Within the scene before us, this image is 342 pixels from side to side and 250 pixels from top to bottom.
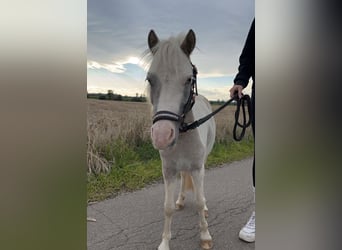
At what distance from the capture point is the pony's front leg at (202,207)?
1.06 metres

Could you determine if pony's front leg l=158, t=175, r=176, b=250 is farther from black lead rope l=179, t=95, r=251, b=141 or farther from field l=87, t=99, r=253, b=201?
black lead rope l=179, t=95, r=251, b=141

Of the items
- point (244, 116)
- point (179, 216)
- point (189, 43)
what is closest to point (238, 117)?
point (244, 116)

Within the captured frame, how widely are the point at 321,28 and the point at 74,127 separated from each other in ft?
2.57

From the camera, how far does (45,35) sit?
2.28ft

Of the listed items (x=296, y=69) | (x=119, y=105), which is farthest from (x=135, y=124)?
(x=296, y=69)

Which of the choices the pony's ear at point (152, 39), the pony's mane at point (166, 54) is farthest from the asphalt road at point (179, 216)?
the pony's ear at point (152, 39)

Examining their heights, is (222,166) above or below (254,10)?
below

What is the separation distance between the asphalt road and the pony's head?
0.24m

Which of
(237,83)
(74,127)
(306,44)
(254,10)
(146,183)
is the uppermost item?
(254,10)

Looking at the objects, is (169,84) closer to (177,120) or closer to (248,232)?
(177,120)

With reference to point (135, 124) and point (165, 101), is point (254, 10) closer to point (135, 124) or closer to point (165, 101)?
point (165, 101)

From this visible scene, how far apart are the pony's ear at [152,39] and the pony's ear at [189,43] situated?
10cm

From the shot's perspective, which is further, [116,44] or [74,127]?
[116,44]

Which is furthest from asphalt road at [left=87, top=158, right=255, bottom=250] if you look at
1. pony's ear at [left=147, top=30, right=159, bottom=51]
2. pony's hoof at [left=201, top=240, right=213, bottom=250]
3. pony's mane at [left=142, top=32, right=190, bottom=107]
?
pony's ear at [left=147, top=30, right=159, bottom=51]
